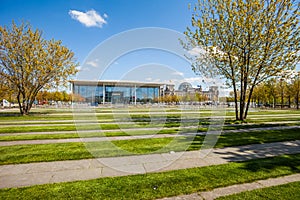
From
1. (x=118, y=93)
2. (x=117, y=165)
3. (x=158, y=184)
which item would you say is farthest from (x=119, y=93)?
(x=158, y=184)

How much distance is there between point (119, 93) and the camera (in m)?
61.7

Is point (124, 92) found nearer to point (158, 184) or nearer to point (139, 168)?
point (139, 168)

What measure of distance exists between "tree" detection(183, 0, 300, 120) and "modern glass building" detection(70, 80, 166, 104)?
4192 cm

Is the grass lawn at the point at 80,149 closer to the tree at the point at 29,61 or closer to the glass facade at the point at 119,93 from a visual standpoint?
the tree at the point at 29,61

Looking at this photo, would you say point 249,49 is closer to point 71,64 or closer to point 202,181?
point 202,181

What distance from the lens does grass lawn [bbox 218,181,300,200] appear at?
3.38m

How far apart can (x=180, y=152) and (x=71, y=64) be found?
21.0 meters

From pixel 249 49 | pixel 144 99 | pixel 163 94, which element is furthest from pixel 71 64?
pixel 163 94

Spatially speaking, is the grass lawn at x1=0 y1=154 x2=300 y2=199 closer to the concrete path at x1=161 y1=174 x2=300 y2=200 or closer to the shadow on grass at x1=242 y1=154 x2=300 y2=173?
the shadow on grass at x1=242 y1=154 x2=300 y2=173

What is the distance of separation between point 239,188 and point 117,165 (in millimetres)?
3166

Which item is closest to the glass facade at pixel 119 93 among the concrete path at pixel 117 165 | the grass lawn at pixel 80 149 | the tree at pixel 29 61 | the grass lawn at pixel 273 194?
the tree at pixel 29 61

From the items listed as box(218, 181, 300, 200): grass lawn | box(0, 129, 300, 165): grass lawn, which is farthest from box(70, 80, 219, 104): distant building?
box(218, 181, 300, 200): grass lawn

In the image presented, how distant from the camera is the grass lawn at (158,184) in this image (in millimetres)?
3449

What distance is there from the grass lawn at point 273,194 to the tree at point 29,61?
866 inches
